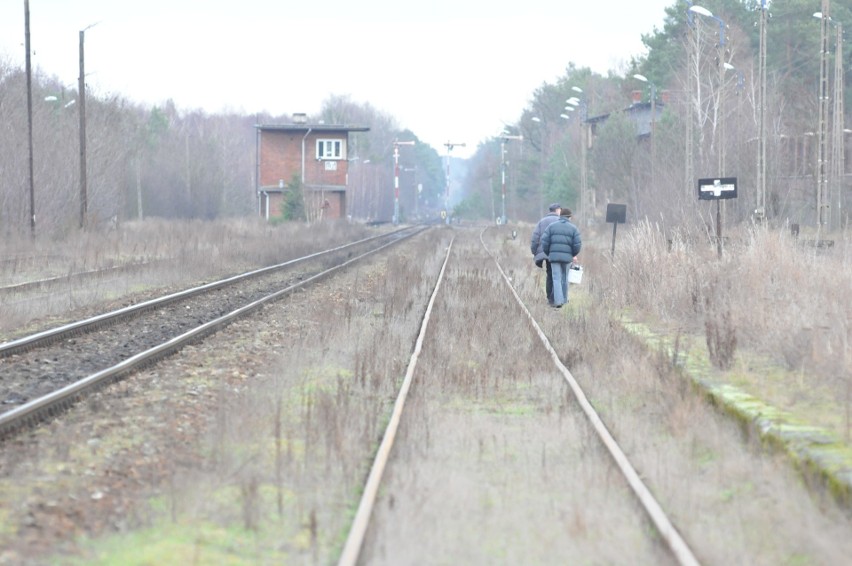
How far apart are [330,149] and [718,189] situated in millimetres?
57165

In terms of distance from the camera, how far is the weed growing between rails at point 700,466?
6.38 metres

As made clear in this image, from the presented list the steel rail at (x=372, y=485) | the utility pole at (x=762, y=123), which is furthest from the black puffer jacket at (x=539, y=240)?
the utility pole at (x=762, y=123)

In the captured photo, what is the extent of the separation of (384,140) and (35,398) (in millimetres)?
160665

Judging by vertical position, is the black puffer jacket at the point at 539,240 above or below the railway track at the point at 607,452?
above

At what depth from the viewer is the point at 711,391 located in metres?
10.7

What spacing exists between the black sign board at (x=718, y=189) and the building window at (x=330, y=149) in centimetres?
5677

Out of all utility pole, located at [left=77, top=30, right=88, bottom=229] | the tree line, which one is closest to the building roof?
the tree line

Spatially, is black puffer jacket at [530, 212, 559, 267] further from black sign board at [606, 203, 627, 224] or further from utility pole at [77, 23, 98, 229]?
utility pole at [77, 23, 98, 229]

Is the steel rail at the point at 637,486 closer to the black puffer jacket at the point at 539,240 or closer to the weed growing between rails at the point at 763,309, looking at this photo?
the weed growing between rails at the point at 763,309

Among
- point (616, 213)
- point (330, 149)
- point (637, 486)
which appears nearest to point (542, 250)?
point (616, 213)

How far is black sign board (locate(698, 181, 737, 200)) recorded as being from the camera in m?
20.8

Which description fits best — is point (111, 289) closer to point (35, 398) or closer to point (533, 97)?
point (35, 398)

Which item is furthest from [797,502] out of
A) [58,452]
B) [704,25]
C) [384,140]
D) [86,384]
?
[384,140]

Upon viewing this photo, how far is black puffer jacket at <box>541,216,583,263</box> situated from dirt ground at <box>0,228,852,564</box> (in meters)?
5.59
